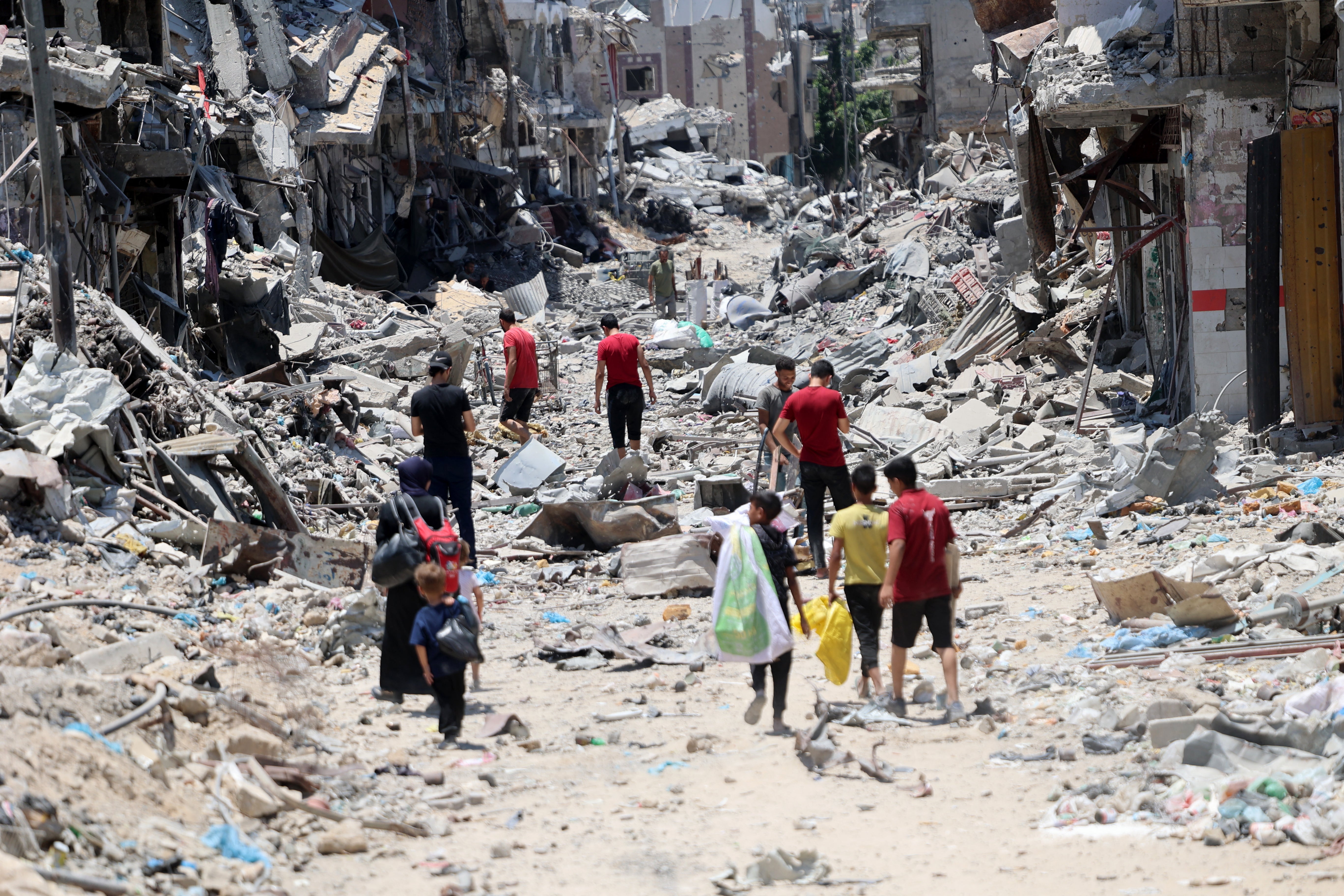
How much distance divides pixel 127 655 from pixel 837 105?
64281 mm

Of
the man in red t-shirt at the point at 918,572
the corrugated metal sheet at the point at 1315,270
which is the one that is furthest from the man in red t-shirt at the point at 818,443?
the corrugated metal sheet at the point at 1315,270

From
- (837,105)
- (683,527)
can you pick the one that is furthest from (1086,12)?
(837,105)

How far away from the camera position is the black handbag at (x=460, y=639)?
598 centimetres

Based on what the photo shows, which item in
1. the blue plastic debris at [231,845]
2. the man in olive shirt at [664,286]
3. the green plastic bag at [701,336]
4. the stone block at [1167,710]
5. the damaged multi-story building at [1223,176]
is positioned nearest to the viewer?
the blue plastic debris at [231,845]

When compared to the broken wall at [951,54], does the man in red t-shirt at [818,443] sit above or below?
below

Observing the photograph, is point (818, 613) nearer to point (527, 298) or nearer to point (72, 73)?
point (72, 73)

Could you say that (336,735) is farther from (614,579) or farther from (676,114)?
(676,114)

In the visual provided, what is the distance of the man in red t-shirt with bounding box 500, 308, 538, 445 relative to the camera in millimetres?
13328

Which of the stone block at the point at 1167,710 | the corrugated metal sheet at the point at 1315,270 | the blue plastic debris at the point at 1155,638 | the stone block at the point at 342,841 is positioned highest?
the corrugated metal sheet at the point at 1315,270

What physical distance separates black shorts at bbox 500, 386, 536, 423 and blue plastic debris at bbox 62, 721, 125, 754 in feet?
28.8

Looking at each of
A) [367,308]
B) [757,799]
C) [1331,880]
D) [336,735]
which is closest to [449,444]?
[336,735]

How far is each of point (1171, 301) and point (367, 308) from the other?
13.7 meters

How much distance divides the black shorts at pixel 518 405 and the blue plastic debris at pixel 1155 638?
25.5 feet

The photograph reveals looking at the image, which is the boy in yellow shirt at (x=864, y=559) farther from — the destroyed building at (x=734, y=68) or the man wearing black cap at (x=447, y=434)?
the destroyed building at (x=734, y=68)
